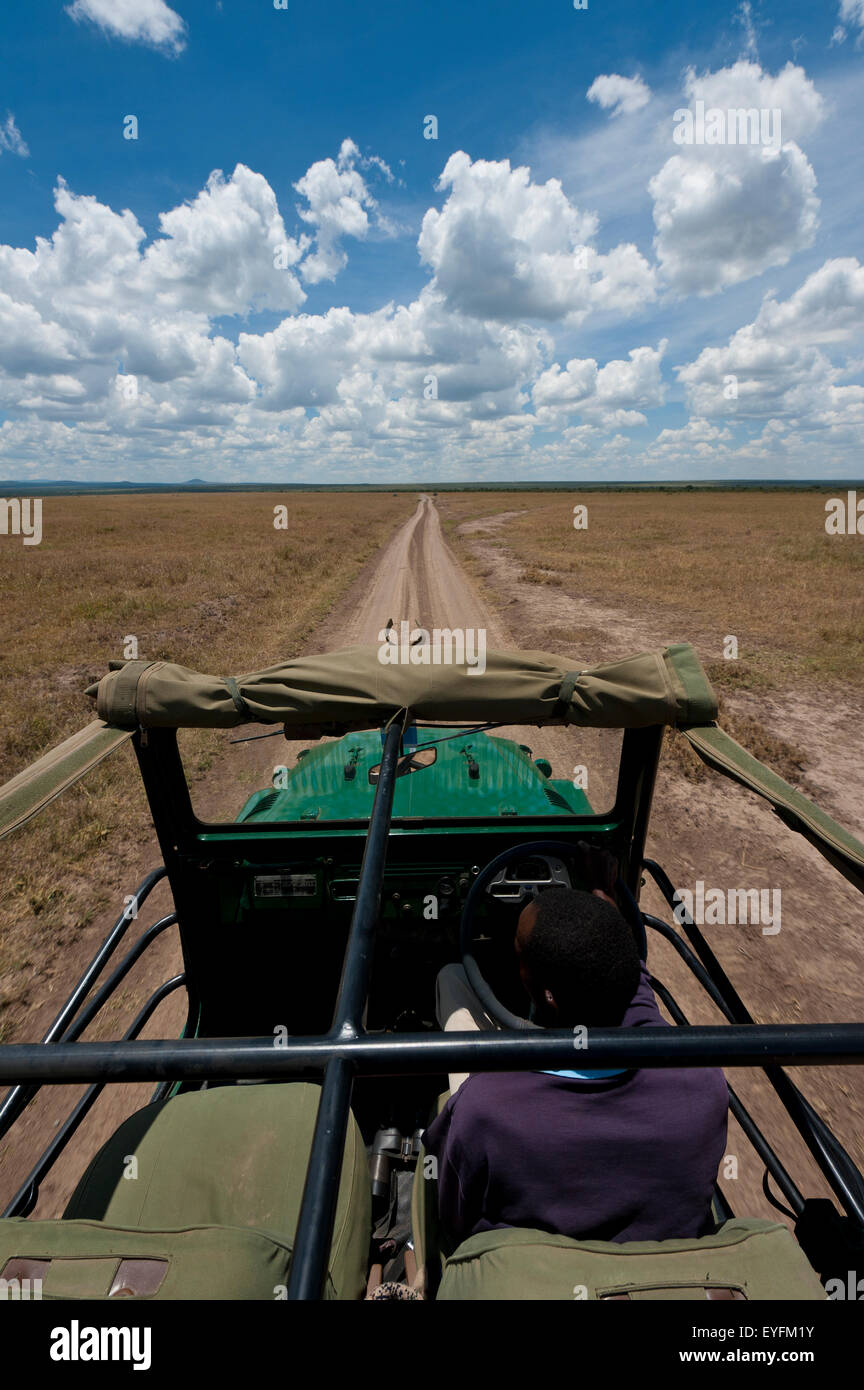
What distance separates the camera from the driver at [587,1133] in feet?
4.57

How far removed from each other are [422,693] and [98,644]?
11.4m

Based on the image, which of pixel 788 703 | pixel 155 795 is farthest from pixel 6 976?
pixel 788 703

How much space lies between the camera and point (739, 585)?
17.4 metres

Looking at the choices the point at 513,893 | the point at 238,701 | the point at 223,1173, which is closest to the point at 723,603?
the point at 513,893

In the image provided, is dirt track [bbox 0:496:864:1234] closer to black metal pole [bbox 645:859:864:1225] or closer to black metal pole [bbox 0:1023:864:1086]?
black metal pole [bbox 645:859:864:1225]

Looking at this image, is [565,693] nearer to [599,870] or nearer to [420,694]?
[420,694]

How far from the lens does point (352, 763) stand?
3984 mm

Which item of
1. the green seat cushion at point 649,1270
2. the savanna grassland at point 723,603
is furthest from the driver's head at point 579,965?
the savanna grassland at point 723,603

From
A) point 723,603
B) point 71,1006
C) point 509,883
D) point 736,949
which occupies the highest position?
point 723,603

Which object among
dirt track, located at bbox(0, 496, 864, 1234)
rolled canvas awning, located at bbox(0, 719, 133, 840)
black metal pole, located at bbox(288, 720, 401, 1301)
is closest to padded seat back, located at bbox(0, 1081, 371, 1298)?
black metal pole, located at bbox(288, 720, 401, 1301)

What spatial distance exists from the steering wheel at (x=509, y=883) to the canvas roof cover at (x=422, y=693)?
20.0 inches

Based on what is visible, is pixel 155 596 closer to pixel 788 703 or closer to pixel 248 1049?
pixel 788 703

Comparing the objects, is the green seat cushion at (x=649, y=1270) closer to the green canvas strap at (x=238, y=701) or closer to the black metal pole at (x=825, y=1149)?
the black metal pole at (x=825, y=1149)

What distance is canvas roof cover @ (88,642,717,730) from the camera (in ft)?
7.52
